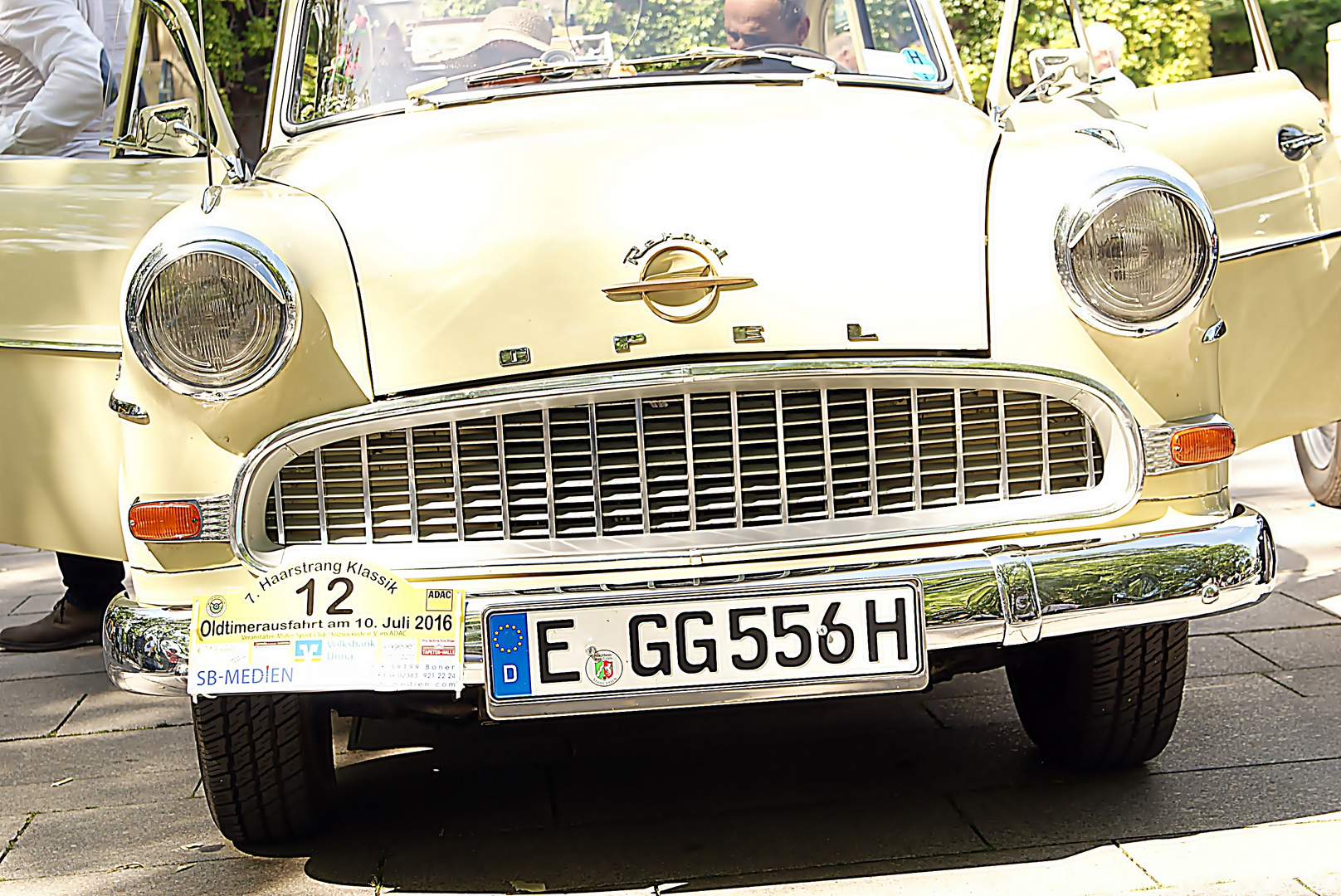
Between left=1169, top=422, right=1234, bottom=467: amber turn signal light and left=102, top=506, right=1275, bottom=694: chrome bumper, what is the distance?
119 millimetres

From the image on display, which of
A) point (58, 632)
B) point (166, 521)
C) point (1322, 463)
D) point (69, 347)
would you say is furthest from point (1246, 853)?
point (58, 632)

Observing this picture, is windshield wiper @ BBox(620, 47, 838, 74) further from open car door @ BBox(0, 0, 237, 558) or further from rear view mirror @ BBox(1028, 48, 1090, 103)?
open car door @ BBox(0, 0, 237, 558)

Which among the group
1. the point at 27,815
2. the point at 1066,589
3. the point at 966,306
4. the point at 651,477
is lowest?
Answer: the point at 27,815

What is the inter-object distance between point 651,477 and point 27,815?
5.59 ft

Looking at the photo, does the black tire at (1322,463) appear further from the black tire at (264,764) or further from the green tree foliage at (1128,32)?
the green tree foliage at (1128,32)

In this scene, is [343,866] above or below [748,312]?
below

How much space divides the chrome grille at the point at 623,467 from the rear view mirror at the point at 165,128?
140 cm

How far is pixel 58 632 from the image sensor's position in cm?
472

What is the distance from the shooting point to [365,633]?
7.71 ft

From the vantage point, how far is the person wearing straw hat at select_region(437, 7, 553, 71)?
11.3ft

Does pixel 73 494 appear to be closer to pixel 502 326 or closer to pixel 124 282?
pixel 124 282

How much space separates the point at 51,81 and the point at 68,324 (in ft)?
5.07

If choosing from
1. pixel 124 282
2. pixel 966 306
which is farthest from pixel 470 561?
pixel 966 306

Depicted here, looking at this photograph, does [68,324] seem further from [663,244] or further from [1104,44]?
[1104,44]
